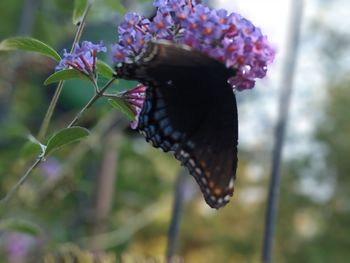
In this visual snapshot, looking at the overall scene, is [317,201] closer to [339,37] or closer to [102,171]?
[339,37]

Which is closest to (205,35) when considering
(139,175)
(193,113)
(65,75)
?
(193,113)

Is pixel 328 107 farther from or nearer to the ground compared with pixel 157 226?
farther from the ground

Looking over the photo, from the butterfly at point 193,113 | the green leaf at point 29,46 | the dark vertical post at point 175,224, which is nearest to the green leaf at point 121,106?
the butterfly at point 193,113

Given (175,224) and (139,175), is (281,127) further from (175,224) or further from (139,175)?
(139,175)

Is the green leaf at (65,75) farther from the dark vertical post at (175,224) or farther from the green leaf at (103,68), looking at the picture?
the dark vertical post at (175,224)

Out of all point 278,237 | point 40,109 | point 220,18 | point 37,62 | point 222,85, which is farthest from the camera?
point 278,237

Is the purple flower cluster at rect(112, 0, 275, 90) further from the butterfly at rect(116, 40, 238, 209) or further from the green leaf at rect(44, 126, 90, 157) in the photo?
the green leaf at rect(44, 126, 90, 157)

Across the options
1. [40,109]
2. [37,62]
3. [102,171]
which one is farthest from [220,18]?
[40,109]
